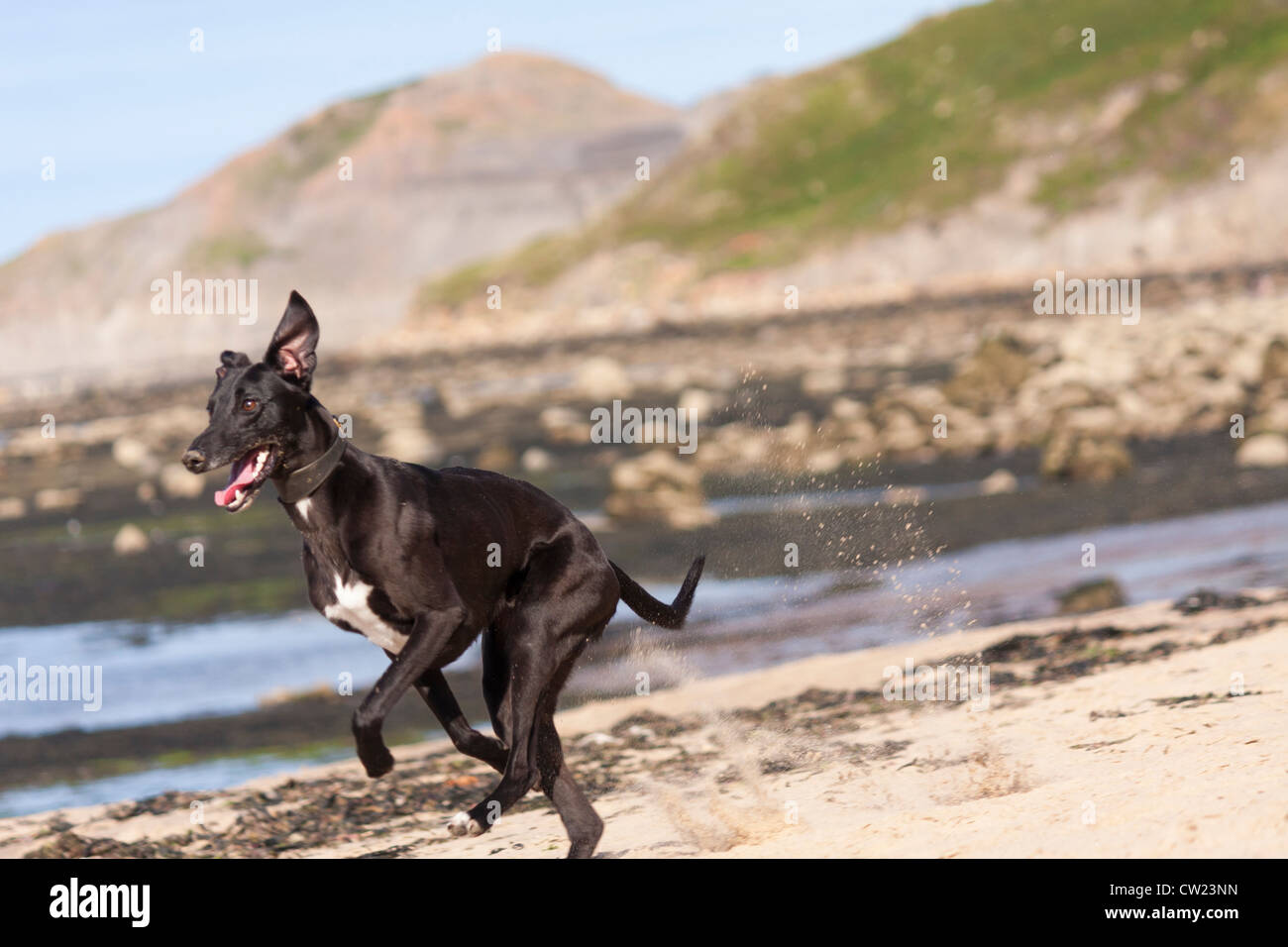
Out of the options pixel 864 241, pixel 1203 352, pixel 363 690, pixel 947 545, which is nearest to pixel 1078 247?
pixel 864 241

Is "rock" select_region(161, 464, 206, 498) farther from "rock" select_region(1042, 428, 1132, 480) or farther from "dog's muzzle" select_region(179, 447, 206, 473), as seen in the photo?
"dog's muzzle" select_region(179, 447, 206, 473)

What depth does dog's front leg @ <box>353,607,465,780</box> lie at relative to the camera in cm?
734

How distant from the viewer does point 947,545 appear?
2081cm

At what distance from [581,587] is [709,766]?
3.48 meters

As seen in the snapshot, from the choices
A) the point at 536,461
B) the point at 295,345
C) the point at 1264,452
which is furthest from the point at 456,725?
the point at 536,461

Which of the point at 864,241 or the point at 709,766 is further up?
the point at 864,241

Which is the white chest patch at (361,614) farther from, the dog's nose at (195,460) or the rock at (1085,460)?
the rock at (1085,460)

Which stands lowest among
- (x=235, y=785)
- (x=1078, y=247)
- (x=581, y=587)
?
(x=235, y=785)

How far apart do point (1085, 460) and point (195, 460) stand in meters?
20.3

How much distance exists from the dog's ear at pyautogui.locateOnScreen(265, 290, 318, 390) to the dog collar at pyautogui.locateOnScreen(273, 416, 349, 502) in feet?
1.13

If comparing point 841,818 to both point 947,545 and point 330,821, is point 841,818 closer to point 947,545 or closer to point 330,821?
point 330,821

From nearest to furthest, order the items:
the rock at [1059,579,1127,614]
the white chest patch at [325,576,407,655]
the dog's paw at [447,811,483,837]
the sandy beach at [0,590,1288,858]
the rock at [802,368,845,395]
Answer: the white chest patch at [325,576,407,655] < the dog's paw at [447,811,483,837] < the sandy beach at [0,590,1288,858] < the rock at [1059,579,1127,614] < the rock at [802,368,845,395]

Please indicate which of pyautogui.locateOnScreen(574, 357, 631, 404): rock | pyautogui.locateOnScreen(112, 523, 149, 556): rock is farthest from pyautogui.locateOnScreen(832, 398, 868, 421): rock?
pyautogui.locateOnScreen(574, 357, 631, 404): rock

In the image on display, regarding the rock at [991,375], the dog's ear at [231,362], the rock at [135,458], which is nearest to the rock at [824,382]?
the rock at [991,375]
